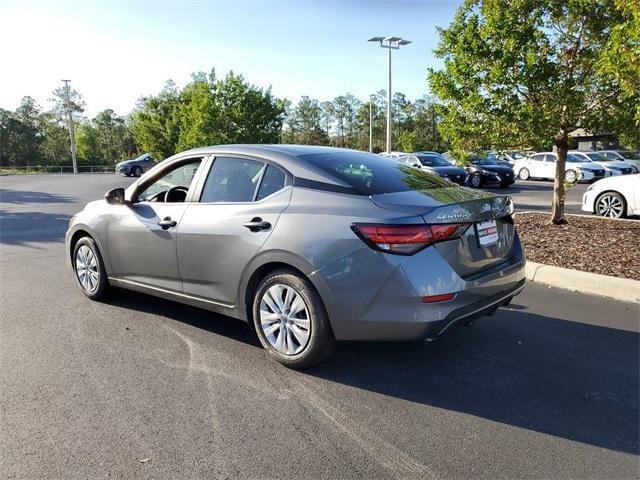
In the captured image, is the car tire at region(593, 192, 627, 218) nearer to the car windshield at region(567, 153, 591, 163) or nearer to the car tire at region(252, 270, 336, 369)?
the car tire at region(252, 270, 336, 369)

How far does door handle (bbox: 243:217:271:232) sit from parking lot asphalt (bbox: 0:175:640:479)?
997 mm

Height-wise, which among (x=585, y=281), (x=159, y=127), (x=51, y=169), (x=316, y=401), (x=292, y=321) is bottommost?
(x=316, y=401)

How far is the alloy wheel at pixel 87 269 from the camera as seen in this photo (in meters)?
5.18

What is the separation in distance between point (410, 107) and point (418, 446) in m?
69.1

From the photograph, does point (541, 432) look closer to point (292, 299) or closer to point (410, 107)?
point (292, 299)

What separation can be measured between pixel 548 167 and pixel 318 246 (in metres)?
25.2

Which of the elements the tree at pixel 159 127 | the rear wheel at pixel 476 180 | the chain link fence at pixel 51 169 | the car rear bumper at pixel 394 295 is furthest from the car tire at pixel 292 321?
the chain link fence at pixel 51 169

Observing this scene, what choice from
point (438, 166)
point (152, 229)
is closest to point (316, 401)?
point (152, 229)

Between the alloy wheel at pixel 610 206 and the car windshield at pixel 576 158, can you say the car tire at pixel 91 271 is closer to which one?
the alloy wheel at pixel 610 206

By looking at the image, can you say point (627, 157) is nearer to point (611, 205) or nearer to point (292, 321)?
point (611, 205)

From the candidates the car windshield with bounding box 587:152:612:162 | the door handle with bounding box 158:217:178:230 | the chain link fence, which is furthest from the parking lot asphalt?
the chain link fence

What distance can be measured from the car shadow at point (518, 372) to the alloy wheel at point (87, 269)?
45.3 inches

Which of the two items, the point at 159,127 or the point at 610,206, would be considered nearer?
the point at 610,206

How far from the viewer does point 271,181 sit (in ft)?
12.6
